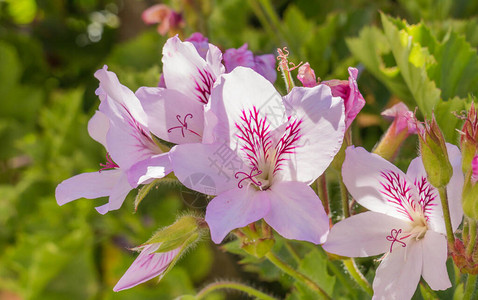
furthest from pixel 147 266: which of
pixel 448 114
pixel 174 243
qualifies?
pixel 448 114

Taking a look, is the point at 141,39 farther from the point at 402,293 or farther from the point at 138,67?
the point at 402,293

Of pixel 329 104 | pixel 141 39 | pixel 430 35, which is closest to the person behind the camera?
pixel 329 104

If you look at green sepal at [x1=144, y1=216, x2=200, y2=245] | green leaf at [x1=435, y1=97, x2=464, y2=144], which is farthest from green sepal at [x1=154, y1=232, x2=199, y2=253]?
green leaf at [x1=435, y1=97, x2=464, y2=144]

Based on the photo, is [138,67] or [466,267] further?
[138,67]

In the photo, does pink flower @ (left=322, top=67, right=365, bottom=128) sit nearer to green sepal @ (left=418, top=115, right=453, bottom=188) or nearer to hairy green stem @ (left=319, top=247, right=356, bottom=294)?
green sepal @ (left=418, top=115, right=453, bottom=188)

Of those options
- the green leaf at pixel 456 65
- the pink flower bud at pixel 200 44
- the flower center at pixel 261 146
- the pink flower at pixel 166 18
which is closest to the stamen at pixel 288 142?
the flower center at pixel 261 146

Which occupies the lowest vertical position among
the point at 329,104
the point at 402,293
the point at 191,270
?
the point at 191,270

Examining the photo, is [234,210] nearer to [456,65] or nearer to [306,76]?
[306,76]

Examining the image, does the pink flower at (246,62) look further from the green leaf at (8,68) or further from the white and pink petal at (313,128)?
the green leaf at (8,68)

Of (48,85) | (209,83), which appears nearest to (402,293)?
(209,83)
